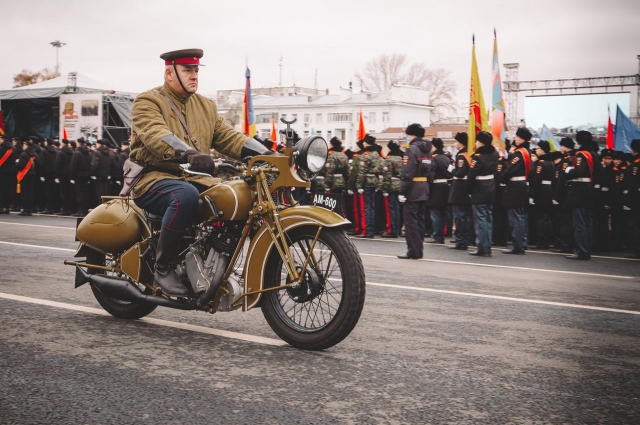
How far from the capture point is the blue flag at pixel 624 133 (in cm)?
1825

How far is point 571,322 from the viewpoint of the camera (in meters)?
6.30

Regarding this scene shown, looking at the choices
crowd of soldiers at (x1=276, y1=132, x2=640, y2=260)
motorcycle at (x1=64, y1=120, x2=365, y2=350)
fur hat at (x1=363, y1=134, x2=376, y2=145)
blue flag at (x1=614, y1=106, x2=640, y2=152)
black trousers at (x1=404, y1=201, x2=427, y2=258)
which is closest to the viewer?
motorcycle at (x1=64, y1=120, x2=365, y2=350)

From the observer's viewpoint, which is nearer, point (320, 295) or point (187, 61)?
point (320, 295)

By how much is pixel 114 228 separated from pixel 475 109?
1160 cm

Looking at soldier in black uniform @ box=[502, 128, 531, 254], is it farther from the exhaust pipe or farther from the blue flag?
the exhaust pipe

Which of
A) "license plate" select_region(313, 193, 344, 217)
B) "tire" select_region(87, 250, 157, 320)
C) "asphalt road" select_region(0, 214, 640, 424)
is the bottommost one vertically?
"asphalt road" select_region(0, 214, 640, 424)

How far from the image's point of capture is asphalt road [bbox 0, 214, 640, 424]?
11.8 feet

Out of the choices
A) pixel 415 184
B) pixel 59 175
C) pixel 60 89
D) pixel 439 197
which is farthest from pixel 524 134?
pixel 60 89

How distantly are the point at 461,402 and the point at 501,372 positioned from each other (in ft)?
2.43

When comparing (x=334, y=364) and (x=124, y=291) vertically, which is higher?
(x=124, y=291)

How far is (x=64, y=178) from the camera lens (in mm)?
21422

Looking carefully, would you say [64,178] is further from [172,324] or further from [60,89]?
[172,324]

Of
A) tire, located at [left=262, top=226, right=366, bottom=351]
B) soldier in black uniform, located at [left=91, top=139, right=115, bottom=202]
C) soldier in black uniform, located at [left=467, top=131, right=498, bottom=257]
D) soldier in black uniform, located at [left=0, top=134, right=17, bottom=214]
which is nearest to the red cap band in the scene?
tire, located at [left=262, top=226, right=366, bottom=351]

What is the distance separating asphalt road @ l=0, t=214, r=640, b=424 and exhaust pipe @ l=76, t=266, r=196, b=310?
0.23 metres
